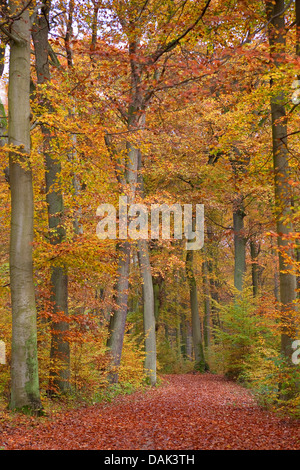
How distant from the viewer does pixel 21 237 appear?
331 inches

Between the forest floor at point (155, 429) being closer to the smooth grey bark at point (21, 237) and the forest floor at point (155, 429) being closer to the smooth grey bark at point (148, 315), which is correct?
the smooth grey bark at point (21, 237)

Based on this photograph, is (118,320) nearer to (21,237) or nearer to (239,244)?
(21,237)

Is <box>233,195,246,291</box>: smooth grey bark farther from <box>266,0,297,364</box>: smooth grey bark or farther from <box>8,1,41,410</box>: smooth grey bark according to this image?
<box>8,1,41,410</box>: smooth grey bark

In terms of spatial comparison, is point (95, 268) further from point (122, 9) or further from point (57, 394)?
point (122, 9)

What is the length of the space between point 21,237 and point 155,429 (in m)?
4.33

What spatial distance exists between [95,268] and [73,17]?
706cm

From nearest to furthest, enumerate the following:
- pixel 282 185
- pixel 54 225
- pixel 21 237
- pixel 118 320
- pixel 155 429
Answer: pixel 155 429
pixel 21 237
pixel 282 185
pixel 54 225
pixel 118 320

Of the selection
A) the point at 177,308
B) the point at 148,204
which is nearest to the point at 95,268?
the point at 148,204

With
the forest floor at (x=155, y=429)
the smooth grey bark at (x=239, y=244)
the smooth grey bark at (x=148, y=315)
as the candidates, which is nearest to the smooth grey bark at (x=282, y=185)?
the forest floor at (x=155, y=429)

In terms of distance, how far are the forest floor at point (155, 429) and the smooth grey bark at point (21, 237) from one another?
0.64m

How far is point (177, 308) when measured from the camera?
26.5 m

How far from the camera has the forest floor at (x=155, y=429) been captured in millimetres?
6168

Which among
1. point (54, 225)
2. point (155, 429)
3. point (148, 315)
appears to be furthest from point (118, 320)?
point (155, 429)

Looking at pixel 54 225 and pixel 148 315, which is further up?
pixel 54 225
